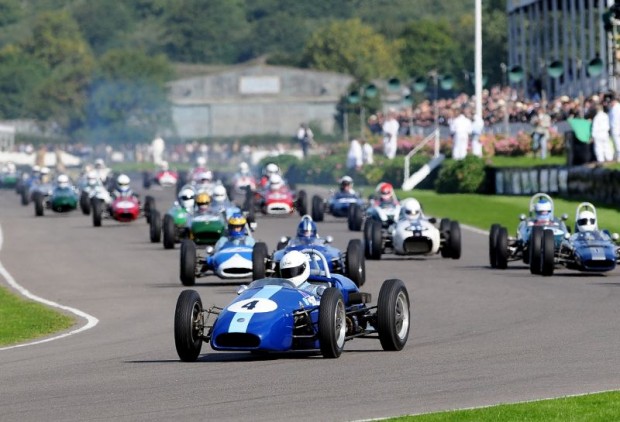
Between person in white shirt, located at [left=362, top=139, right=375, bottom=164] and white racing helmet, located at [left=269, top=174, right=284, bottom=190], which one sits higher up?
person in white shirt, located at [left=362, top=139, right=375, bottom=164]

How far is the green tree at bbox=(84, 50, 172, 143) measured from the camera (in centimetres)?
14275

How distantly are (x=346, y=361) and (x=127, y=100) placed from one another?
129 m

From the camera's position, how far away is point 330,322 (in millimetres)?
16781

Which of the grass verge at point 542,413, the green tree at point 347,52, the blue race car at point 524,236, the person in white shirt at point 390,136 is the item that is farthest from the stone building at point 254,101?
the grass verge at point 542,413

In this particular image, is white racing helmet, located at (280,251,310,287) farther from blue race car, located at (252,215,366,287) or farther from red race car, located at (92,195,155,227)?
red race car, located at (92,195,155,227)

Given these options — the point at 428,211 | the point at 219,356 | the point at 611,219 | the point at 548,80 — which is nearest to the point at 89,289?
the point at 219,356

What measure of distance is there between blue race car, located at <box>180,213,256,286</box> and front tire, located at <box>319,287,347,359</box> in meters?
9.66

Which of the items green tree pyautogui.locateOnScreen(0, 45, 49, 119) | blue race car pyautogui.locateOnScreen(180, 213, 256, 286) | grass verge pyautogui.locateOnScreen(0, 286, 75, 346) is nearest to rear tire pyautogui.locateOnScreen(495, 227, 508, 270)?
blue race car pyautogui.locateOnScreen(180, 213, 256, 286)

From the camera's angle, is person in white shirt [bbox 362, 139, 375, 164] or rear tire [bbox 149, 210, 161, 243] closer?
rear tire [bbox 149, 210, 161, 243]

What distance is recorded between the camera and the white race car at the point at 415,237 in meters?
32.7

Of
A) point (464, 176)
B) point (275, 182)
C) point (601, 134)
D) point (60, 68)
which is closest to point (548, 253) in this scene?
point (601, 134)

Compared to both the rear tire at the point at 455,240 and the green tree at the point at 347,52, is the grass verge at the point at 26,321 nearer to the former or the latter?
the rear tire at the point at 455,240

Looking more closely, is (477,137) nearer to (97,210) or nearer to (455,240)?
(97,210)

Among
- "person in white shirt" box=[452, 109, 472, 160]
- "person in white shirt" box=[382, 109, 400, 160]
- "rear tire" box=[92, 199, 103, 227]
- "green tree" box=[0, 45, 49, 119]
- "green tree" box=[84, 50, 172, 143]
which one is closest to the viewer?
"rear tire" box=[92, 199, 103, 227]
